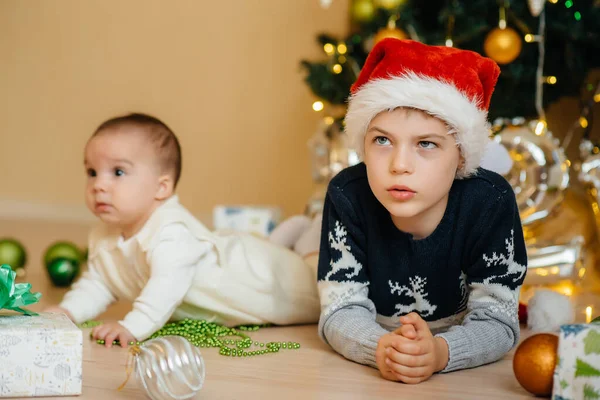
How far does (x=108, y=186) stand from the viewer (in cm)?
151

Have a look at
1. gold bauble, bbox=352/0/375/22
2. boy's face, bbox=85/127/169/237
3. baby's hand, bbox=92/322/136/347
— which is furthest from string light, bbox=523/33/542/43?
baby's hand, bbox=92/322/136/347

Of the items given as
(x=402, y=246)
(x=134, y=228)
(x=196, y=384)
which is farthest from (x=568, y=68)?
(x=196, y=384)

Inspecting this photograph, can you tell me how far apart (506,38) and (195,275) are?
1.26 metres

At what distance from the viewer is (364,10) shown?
2.63 m

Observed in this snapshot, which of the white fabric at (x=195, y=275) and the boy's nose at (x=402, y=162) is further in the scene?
the white fabric at (x=195, y=275)

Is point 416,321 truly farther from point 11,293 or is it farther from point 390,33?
point 390,33

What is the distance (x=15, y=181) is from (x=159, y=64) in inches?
36.8

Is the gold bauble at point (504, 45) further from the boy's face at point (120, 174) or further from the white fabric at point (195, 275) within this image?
the boy's face at point (120, 174)

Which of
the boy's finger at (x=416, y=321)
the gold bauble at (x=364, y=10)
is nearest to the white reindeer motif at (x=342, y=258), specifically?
the boy's finger at (x=416, y=321)

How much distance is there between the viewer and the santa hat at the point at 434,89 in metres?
1.24

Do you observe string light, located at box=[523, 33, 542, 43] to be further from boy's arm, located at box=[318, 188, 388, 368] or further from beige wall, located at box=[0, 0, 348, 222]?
boy's arm, located at box=[318, 188, 388, 368]

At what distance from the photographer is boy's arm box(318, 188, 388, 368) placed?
137cm

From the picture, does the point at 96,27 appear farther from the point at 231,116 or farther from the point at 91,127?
the point at 231,116

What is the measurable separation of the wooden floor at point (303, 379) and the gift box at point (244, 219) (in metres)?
1.01
